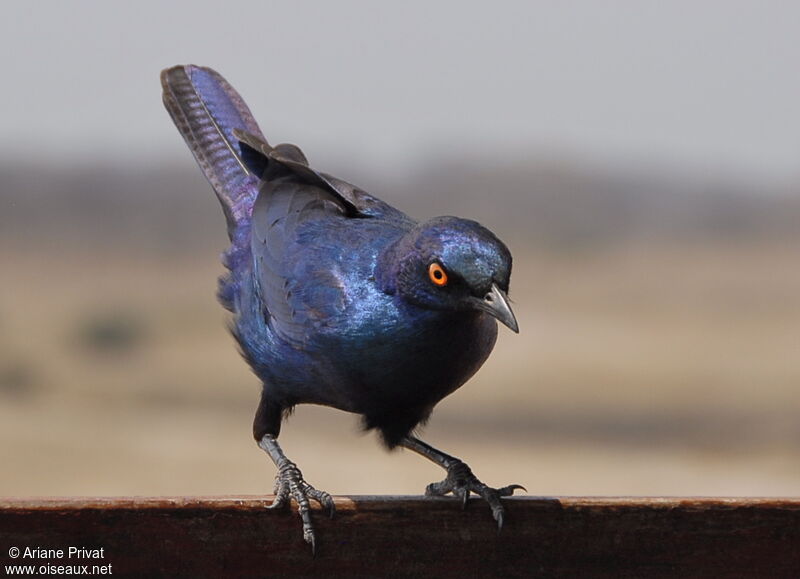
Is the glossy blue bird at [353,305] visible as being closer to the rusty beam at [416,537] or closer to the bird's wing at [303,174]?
the bird's wing at [303,174]

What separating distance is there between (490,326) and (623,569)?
3.63 ft

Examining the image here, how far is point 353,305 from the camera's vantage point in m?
5.65

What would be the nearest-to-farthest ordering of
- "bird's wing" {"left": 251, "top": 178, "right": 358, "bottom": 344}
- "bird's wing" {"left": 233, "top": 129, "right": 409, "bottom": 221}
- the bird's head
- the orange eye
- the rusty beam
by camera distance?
the rusty beam, the bird's head, the orange eye, "bird's wing" {"left": 251, "top": 178, "right": 358, "bottom": 344}, "bird's wing" {"left": 233, "top": 129, "right": 409, "bottom": 221}

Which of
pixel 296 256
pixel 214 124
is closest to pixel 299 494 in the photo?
pixel 296 256

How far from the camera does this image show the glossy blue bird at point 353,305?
5.28m

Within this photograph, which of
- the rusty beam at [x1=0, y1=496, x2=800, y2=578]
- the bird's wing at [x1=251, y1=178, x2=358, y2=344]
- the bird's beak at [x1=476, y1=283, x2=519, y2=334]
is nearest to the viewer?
the rusty beam at [x1=0, y1=496, x2=800, y2=578]

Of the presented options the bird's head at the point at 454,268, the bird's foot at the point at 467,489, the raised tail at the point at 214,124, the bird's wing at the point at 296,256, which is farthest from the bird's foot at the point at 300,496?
the raised tail at the point at 214,124

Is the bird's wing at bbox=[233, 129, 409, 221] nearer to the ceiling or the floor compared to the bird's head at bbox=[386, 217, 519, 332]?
nearer to the ceiling

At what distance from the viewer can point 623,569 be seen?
514cm

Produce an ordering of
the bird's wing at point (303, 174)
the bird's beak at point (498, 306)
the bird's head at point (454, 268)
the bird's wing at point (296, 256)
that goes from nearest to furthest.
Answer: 1. the bird's beak at point (498, 306)
2. the bird's head at point (454, 268)
3. the bird's wing at point (296, 256)
4. the bird's wing at point (303, 174)

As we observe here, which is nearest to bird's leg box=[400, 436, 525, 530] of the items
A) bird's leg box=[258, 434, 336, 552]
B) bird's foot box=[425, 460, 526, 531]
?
bird's foot box=[425, 460, 526, 531]

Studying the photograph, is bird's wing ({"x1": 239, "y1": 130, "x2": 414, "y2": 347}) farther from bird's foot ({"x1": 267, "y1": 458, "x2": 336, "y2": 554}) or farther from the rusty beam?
the rusty beam

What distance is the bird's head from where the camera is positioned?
202 inches

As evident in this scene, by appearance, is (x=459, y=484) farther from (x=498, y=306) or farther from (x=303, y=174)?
(x=303, y=174)
